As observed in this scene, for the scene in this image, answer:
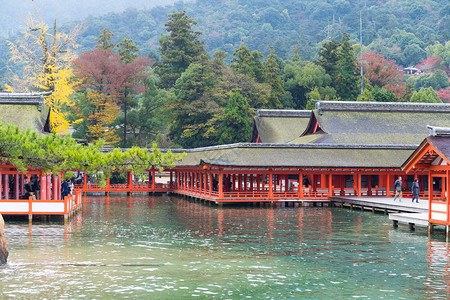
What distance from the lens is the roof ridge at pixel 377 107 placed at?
60.1 meters

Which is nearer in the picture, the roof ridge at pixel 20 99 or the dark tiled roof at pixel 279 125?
the roof ridge at pixel 20 99

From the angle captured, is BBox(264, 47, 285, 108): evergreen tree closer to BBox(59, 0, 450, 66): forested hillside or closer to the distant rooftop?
the distant rooftop

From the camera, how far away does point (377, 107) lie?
201 feet

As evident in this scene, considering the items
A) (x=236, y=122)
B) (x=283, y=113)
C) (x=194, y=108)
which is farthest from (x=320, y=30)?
(x=283, y=113)

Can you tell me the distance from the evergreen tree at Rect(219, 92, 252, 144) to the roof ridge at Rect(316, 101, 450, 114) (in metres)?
18.2

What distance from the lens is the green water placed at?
1766 centimetres

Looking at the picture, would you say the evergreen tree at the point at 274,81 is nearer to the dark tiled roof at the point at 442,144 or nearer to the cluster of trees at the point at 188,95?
the cluster of trees at the point at 188,95

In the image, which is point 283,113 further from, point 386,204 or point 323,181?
point 386,204

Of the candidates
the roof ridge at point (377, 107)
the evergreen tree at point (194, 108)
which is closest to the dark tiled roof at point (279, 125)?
the roof ridge at point (377, 107)

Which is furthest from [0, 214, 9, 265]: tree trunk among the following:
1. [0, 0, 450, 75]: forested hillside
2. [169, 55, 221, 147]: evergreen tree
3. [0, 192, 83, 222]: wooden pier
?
[0, 0, 450, 75]: forested hillside

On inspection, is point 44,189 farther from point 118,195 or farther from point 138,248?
point 118,195

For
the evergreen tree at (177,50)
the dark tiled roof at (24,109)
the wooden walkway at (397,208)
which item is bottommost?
the wooden walkway at (397,208)

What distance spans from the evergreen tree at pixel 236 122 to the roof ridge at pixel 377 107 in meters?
18.2

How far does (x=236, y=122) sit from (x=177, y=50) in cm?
2773
